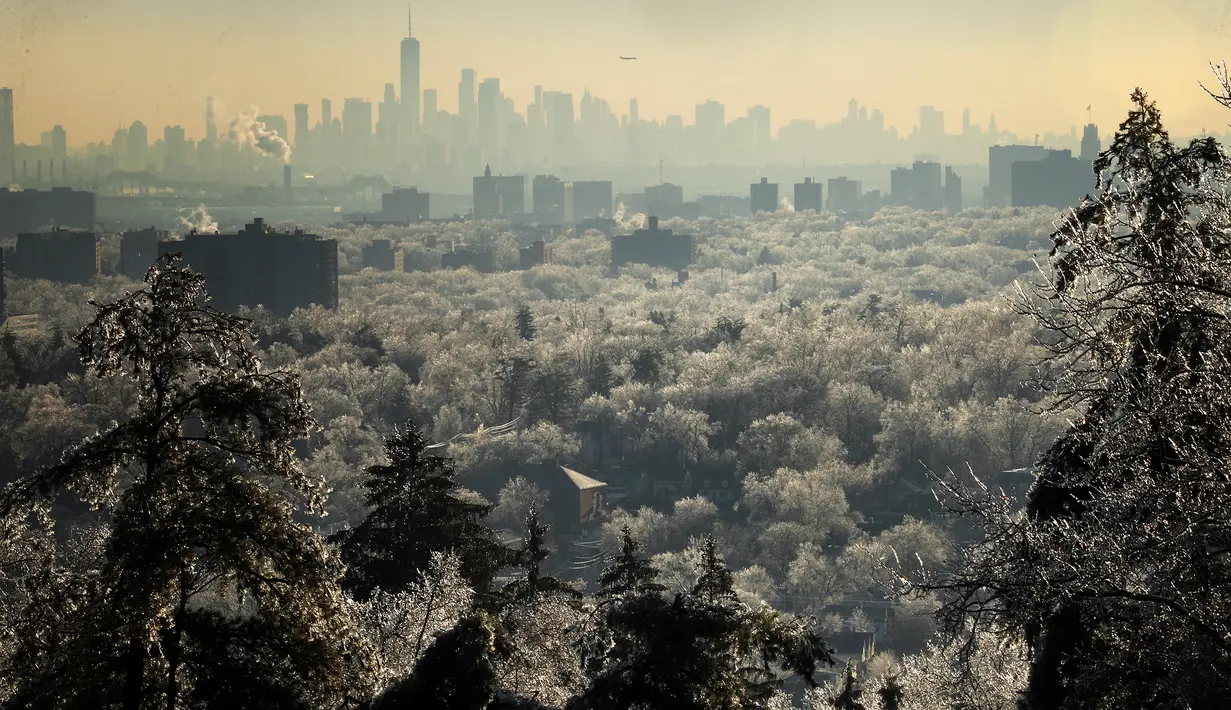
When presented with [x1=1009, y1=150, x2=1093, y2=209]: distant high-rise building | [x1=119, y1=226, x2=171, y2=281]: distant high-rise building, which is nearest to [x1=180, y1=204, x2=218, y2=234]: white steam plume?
[x1=119, y1=226, x2=171, y2=281]: distant high-rise building

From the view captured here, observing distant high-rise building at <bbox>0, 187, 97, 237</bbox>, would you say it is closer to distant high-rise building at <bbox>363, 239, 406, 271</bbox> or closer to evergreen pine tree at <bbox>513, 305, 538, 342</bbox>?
distant high-rise building at <bbox>363, 239, 406, 271</bbox>

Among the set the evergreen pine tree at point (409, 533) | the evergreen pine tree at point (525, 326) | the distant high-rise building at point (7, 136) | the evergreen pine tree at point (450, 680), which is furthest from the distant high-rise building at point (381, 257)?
the evergreen pine tree at point (450, 680)

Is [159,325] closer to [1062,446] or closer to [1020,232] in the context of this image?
[1062,446]

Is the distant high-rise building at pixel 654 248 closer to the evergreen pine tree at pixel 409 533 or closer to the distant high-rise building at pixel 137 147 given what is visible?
the distant high-rise building at pixel 137 147

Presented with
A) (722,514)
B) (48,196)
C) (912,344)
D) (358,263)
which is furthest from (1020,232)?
(722,514)

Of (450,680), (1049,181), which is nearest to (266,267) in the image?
(450,680)
